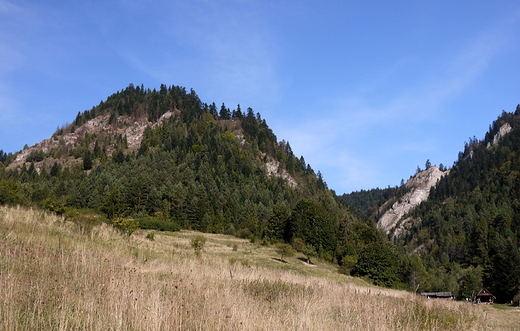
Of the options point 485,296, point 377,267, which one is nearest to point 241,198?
point 377,267

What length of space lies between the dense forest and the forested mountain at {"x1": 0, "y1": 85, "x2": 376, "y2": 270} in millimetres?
382

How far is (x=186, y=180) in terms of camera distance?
344 ft

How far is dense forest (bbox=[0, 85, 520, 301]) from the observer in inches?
2667

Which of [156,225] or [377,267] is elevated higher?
[156,225]

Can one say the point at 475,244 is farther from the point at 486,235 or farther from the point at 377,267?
the point at 377,267

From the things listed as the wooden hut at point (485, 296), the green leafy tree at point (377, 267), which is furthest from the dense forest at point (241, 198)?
the wooden hut at point (485, 296)

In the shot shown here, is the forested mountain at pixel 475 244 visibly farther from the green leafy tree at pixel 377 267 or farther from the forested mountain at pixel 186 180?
the forested mountain at pixel 186 180

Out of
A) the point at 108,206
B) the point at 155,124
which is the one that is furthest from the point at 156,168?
the point at 155,124

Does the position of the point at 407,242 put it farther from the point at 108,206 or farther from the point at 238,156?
the point at 108,206

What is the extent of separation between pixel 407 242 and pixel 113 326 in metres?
206

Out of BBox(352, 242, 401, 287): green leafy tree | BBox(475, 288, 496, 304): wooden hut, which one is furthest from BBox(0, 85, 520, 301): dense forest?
BBox(475, 288, 496, 304): wooden hut

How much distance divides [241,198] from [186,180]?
18298mm

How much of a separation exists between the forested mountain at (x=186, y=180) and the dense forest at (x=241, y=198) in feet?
1.25

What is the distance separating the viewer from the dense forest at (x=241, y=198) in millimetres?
67750
